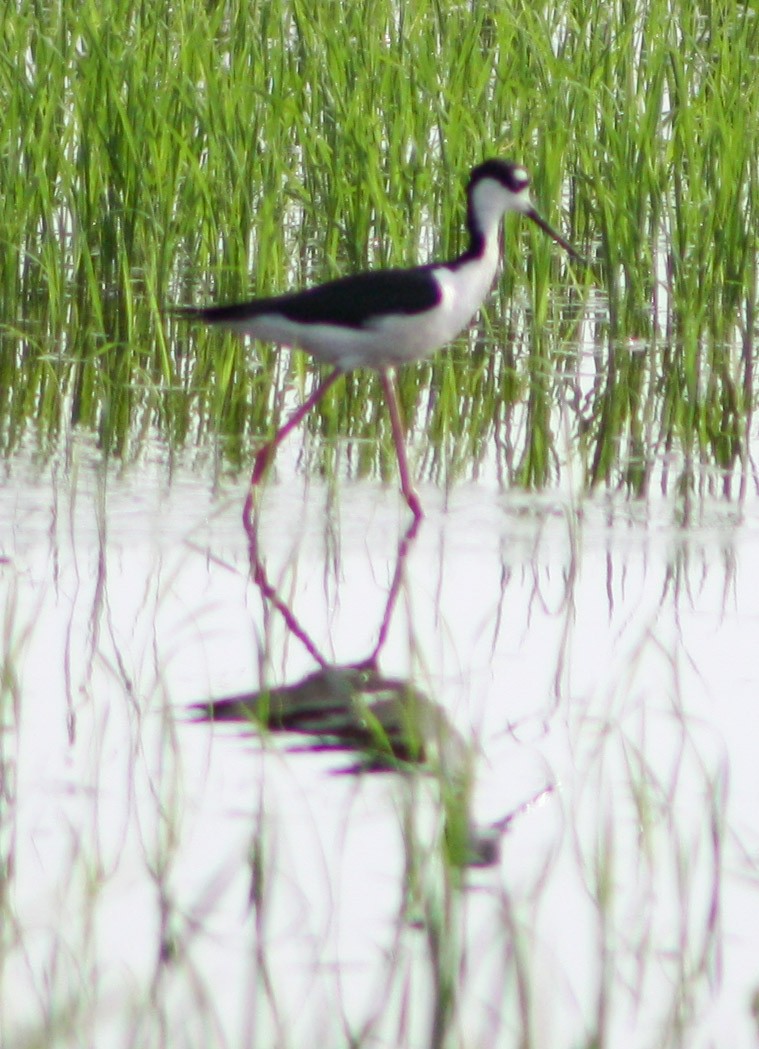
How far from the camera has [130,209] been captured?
6.78m

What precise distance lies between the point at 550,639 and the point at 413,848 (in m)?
1.73

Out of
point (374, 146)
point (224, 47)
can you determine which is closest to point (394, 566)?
point (374, 146)

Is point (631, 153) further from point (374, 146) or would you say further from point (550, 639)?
point (550, 639)

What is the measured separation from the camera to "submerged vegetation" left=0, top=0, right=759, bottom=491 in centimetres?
646

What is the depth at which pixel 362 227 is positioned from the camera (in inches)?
273

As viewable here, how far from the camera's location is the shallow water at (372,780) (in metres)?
3.04

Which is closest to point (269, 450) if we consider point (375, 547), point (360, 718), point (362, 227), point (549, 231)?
point (375, 547)

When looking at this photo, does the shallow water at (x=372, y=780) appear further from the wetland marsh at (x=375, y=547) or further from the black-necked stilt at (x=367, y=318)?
the black-necked stilt at (x=367, y=318)

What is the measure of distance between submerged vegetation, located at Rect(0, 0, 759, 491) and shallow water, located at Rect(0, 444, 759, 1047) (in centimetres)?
64

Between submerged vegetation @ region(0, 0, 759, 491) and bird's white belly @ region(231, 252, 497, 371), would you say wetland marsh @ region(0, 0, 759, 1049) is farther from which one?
bird's white belly @ region(231, 252, 497, 371)

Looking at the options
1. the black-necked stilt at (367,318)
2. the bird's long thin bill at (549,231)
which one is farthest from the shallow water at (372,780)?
the bird's long thin bill at (549,231)

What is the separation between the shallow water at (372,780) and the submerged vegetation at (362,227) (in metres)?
0.64

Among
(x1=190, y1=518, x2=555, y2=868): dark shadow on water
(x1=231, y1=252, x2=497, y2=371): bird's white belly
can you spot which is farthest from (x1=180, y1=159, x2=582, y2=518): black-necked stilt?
(x1=190, y1=518, x2=555, y2=868): dark shadow on water

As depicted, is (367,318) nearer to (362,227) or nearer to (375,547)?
(375,547)
